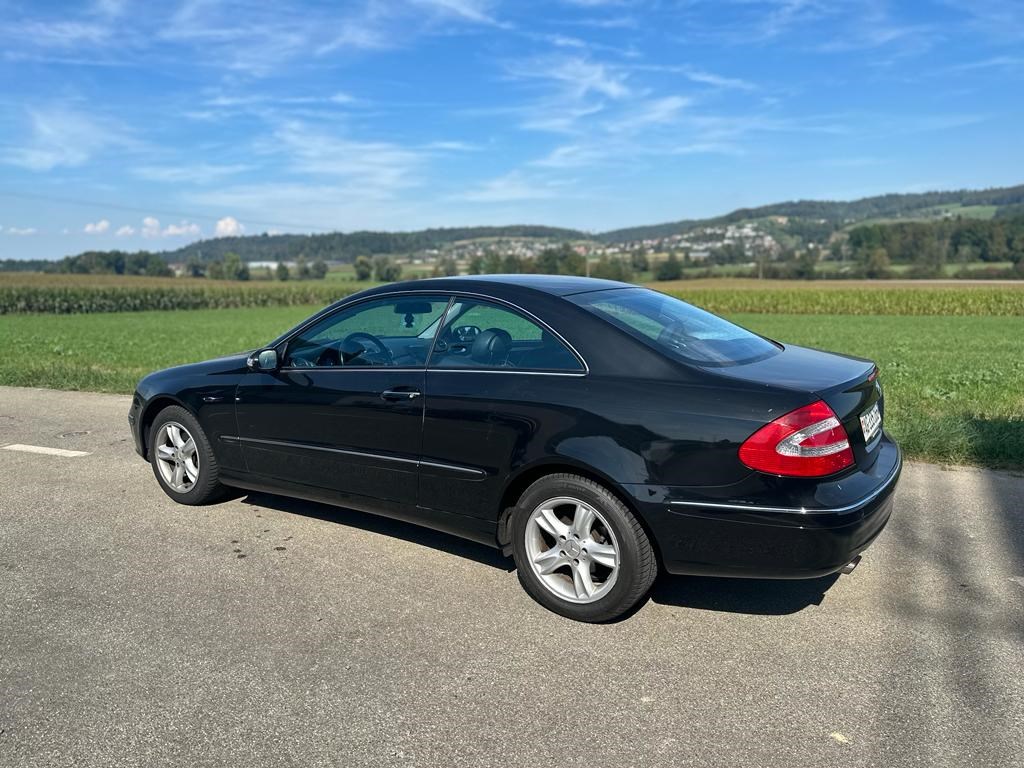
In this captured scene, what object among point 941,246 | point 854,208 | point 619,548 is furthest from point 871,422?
point 854,208

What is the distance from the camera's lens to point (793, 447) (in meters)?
3.21

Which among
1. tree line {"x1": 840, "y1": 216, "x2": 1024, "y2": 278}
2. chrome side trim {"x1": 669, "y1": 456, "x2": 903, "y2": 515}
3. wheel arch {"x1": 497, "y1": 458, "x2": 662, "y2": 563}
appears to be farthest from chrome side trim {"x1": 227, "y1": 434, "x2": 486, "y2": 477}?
tree line {"x1": 840, "y1": 216, "x2": 1024, "y2": 278}

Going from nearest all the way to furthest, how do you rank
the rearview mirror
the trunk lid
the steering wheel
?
1. the trunk lid
2. the steering wheel
3. the rearview mirror

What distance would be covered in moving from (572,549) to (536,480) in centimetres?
35

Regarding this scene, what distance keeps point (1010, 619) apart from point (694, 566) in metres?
1.46

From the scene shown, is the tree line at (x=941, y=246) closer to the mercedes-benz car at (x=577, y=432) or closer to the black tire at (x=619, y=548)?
the mercedes-benz car at (x=577, y=432)

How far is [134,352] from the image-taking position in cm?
2133

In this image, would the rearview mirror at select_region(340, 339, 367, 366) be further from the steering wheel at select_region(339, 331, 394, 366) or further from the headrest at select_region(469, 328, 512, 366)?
the headrest at select_region(469, 328, 512, 366)

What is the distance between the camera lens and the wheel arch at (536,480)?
346 cm

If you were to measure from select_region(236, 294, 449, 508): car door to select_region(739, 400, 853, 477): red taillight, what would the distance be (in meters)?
1.68

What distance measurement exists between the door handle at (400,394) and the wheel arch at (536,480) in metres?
0.71


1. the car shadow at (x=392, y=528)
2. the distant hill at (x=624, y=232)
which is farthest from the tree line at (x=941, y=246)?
the car shadow at (x=392, y=528)

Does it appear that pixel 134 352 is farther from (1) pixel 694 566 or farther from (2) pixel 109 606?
(1) pixel 694 566

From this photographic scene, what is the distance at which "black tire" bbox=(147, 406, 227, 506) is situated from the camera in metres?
5.20
